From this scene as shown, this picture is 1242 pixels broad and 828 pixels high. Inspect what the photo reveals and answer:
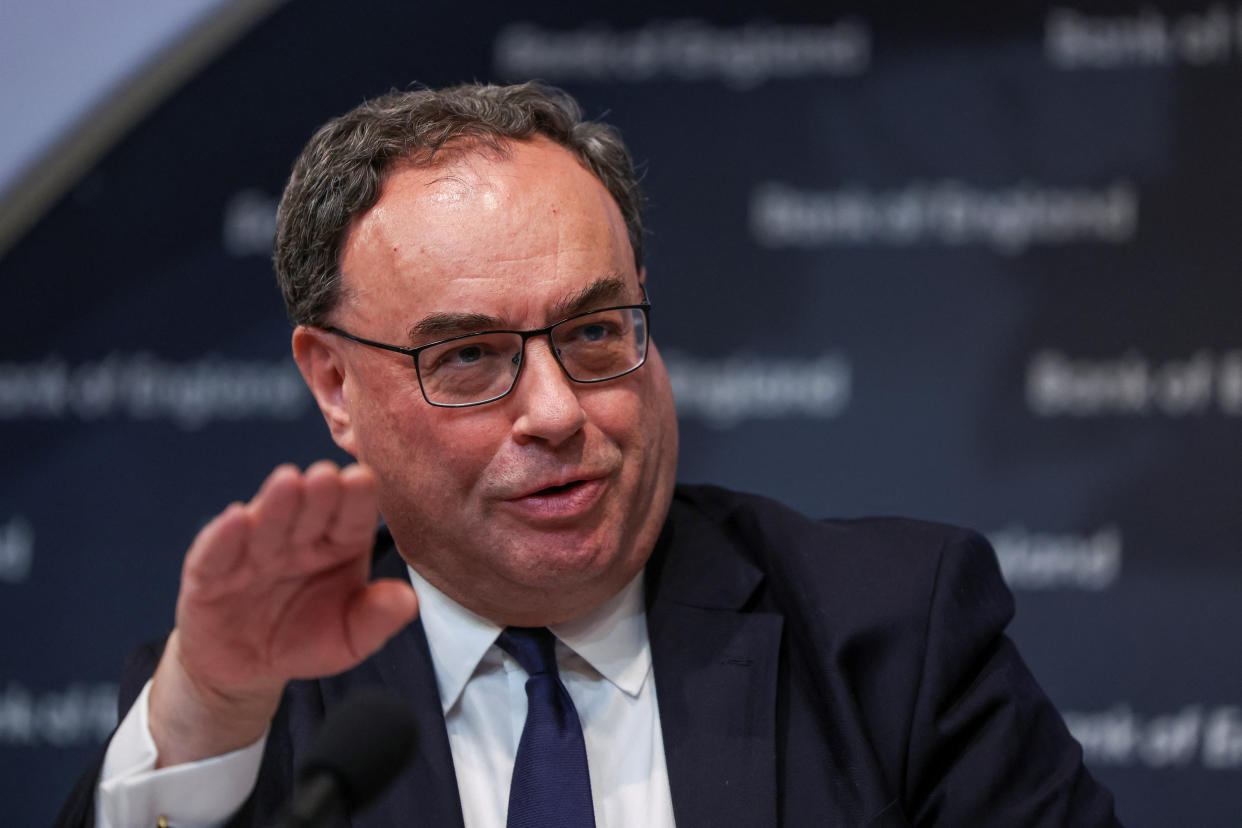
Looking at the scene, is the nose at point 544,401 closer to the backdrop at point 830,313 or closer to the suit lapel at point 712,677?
the suit lapel at point 712,677

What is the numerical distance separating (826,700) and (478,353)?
743mm

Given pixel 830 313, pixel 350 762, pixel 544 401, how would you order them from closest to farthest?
pixel 350 762
pixel 544 401
pixel 830 313

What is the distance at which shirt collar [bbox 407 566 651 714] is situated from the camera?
5.93ft

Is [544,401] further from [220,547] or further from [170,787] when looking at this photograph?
[170,787]

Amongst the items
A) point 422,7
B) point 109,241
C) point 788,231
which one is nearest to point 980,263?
point 788,231

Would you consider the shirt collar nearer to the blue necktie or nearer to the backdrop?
the blue necktie

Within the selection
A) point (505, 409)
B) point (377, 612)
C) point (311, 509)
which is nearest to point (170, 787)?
point (377, 612)

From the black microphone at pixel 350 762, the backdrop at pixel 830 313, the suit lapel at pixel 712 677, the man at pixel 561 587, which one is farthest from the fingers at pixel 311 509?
the backdrop at pixel 830 313

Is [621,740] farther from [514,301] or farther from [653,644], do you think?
[514,301]

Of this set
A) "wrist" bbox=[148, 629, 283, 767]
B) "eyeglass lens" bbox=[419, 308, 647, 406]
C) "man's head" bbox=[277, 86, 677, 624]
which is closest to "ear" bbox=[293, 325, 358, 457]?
"man's head" bbox=[277, 86, 677, 624]

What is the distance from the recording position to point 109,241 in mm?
2998

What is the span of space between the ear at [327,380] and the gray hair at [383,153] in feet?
0.14

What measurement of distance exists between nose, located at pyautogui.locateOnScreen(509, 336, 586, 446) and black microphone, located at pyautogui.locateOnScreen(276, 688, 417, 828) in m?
0.61

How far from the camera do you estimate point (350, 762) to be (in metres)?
1.02
